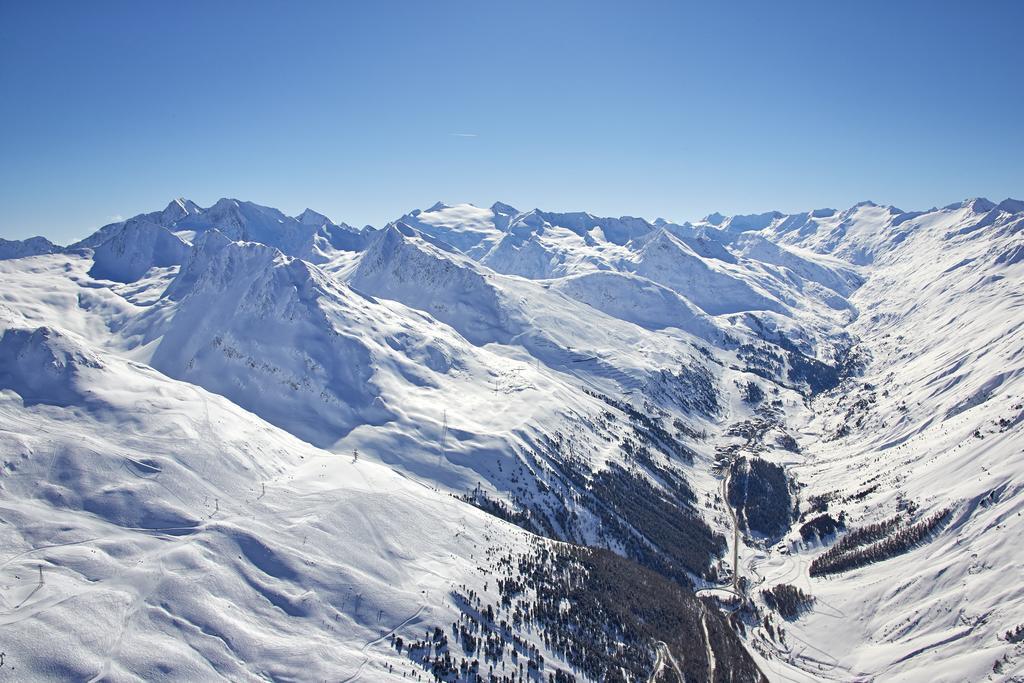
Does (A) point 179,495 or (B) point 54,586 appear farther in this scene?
(A) point 179,495

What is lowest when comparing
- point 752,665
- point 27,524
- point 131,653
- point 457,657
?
point 752,665

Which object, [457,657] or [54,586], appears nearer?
[54,586]

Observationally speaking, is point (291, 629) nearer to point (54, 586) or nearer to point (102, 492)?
point (54, 586)

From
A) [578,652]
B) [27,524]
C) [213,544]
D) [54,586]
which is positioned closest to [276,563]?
[213,544]

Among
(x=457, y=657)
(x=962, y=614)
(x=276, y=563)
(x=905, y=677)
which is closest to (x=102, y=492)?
(x=276, y=563)

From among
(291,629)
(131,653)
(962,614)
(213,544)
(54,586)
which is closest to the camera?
(131,653)

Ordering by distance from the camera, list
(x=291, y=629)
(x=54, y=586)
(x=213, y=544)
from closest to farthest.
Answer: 1. (x=54, y=586)
2. (x=291, y=629)
3. (x=213, y=544)

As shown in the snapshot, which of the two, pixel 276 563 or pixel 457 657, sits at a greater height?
pixel 276 563

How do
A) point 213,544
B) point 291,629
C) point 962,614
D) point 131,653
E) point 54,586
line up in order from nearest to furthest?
point 131,653, point 54,586, point 291,629, point 213,544, point 962,614

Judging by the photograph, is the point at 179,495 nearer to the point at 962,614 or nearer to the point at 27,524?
the point at 27,524
